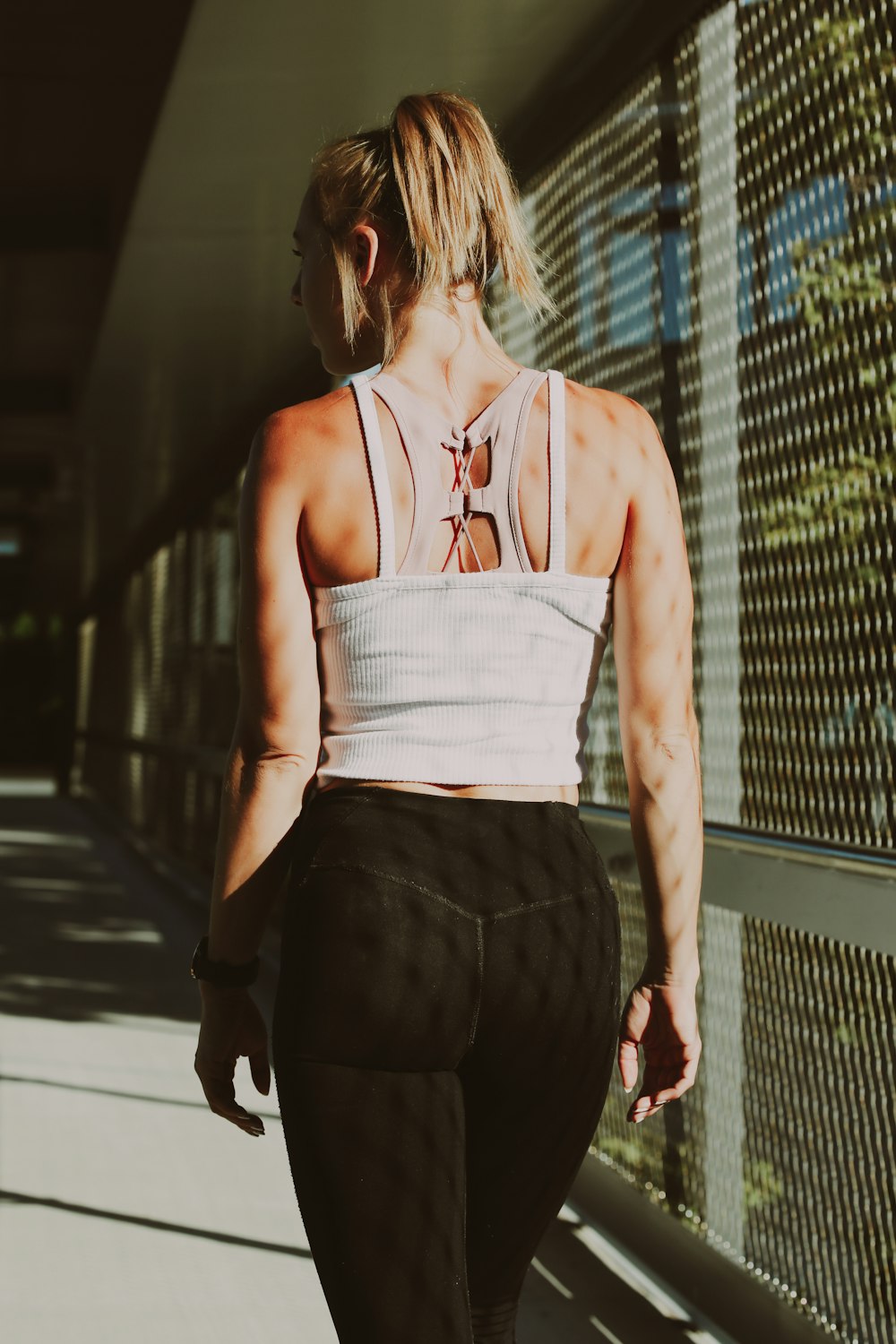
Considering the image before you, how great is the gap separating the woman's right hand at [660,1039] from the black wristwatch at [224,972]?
0.41 m

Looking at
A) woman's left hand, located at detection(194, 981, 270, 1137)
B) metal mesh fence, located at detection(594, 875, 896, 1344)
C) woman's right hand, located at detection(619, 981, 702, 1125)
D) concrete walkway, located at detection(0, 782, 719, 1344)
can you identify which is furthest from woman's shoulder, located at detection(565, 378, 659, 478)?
concrete walkway, located at detection(0, 782, 719, 1344)

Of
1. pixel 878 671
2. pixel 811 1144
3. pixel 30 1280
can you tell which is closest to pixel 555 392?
pixel 878 671

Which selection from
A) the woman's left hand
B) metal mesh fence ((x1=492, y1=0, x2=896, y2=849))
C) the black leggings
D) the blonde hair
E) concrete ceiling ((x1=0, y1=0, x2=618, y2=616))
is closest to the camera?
the black leggings

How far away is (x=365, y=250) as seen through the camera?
1664mm

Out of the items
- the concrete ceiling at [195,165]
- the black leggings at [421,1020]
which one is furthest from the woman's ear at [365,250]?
the concrete ceiling at [195,165]

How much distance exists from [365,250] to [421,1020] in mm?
795

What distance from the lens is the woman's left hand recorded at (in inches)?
67.5

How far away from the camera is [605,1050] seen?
1625 millimetres

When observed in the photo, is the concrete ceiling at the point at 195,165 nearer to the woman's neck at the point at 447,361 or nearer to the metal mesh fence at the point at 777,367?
the metal mesh fence at the point at 777,367

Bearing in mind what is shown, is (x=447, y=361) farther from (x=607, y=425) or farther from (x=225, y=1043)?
(x=225, y=1043)

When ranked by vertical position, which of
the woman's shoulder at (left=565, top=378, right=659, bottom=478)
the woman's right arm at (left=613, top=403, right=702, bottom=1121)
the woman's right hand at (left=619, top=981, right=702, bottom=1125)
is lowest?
the woman's right hand at (left=619, top=981, right=702, bottom=1125)

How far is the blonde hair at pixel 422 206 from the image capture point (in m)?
1.61

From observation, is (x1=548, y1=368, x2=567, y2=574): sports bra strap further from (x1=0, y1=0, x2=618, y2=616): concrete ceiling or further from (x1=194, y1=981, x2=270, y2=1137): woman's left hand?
(x1=0, y1=0, x2=618, y2=616): concrete ceiling

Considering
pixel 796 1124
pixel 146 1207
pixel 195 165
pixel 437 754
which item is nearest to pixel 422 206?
pixel 437 754
